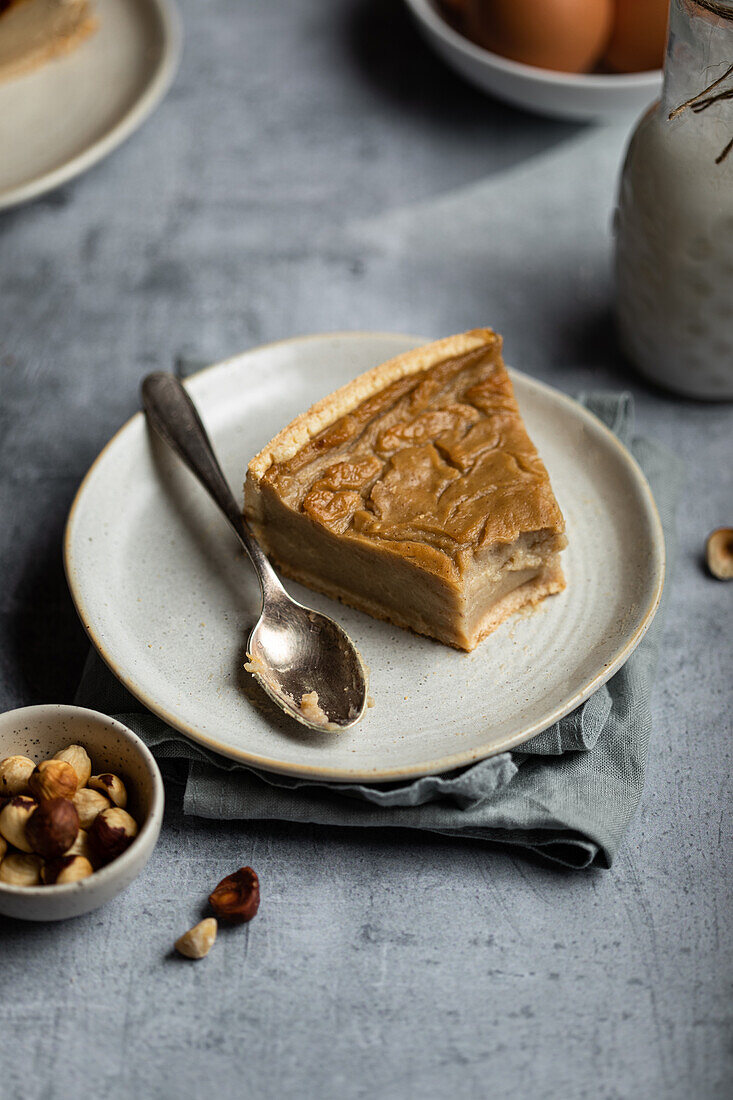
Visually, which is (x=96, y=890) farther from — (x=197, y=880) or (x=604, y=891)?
(x=604, y=891)

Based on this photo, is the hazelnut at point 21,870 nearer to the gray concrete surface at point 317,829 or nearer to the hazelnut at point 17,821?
the hazelnut at point 17,821

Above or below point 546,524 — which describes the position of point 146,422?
above

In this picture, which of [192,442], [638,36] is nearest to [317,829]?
[192,442]

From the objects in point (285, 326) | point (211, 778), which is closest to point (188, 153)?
point (285, 326)

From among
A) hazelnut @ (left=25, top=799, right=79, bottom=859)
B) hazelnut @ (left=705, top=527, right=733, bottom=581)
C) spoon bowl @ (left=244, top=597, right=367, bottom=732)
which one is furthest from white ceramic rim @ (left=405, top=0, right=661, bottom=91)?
hazelnut @ (left=25, top=799, right=79, bottom=859)

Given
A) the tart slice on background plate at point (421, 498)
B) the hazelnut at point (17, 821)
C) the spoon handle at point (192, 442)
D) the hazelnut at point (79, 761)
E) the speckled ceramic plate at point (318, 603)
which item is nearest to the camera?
the hazelnut at point (17, 821)

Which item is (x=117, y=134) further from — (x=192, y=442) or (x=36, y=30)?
(x=192, y=442)

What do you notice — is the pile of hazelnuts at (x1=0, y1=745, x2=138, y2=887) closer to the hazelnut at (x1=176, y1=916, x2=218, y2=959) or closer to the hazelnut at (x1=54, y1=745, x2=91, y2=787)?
the hazelnut at (x1=54, y1=745, x2=91, y2=787)

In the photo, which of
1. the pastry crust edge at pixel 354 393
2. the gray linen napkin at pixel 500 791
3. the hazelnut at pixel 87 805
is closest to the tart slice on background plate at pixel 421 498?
the pastry crust edge at pixel 354 393
